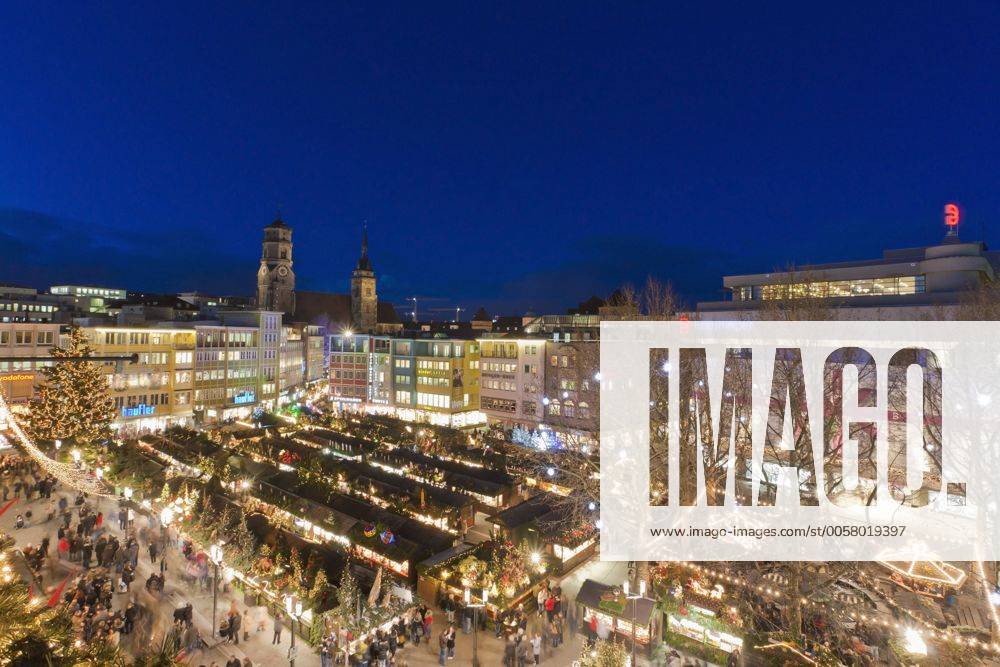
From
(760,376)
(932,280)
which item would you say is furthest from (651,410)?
(932,280)

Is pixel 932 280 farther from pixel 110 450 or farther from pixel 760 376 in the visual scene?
pixel 110 450

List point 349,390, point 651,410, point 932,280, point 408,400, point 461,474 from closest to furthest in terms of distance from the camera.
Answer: point 651,410 → point 461,474 → point 932,280 → point 408,400 → point 349,390

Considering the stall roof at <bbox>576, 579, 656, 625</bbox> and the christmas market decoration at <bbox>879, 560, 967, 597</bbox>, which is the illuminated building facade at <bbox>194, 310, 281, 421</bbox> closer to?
the stall roof at <bbox>576, 579, 656, 625</bbox>

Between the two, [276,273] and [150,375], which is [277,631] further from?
[276,273]

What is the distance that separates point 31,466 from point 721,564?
37066mm

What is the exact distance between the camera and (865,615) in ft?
49.9

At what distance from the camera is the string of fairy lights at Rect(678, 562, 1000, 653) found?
40.8 feet

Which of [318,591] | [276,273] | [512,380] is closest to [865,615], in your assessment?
[318,591]

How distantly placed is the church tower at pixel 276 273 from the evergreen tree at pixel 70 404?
48751 millimetres

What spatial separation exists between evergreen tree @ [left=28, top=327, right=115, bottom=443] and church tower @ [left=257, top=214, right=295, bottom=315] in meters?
48.8

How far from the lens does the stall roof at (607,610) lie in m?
14.4

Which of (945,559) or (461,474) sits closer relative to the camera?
(945,559)

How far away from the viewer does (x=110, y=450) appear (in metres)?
28.5

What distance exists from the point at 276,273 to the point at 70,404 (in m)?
52.1
